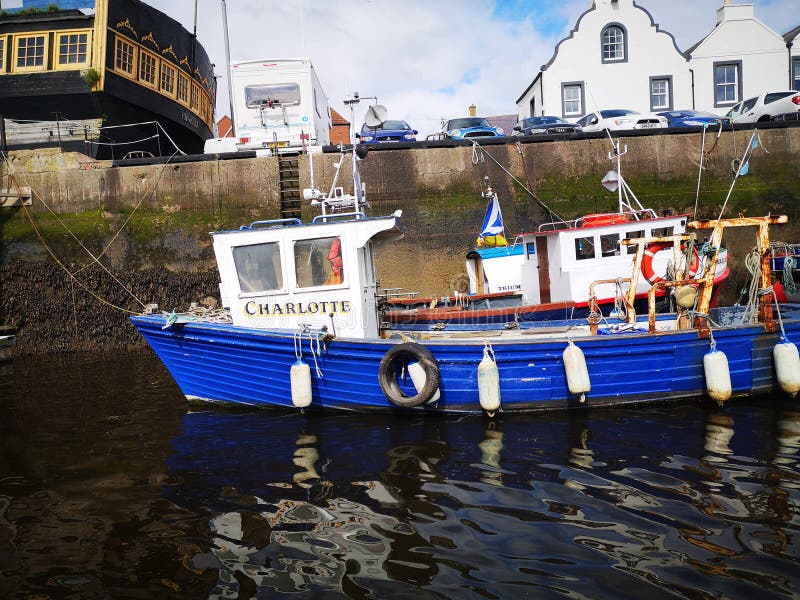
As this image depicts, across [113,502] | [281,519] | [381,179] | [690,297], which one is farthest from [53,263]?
[690,297]

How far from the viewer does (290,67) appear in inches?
642

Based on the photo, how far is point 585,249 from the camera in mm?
11602

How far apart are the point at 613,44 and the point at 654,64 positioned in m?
1.84

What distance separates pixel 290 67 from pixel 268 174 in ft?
10.7

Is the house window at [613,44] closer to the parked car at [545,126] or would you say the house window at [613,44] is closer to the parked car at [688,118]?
the parked car at [688,118]

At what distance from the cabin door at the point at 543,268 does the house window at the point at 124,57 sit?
14.5 m

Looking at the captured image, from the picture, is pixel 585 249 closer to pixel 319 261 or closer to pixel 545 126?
pixel 319 261

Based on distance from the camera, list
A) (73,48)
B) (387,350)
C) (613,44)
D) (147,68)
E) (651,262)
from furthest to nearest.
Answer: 1. (613,44)
2. (147,68)
3. (73,48)
4. (651,262)
5. (387,350)

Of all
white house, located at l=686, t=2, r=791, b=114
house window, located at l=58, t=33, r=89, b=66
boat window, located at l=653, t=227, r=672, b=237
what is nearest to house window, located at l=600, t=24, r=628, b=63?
white house, located at l=686, t=2, r=791, b=114

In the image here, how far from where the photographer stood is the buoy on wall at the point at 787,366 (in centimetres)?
714

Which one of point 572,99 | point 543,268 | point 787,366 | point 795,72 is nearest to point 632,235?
point 543,268

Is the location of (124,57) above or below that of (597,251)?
above

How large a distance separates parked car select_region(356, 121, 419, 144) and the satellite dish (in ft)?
33.5

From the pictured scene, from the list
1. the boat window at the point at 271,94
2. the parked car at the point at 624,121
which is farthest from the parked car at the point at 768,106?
the boat window at the point at 271,94
